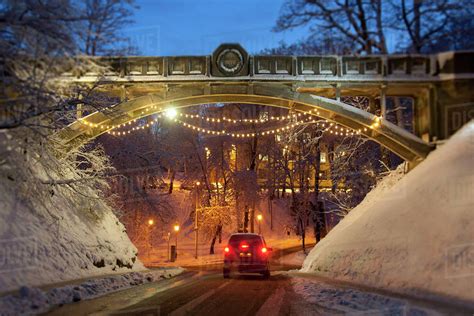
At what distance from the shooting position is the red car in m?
17.5

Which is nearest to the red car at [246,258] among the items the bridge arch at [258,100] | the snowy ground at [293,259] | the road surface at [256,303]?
the road surface at [256,303]

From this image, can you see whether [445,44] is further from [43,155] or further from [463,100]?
[43,155]

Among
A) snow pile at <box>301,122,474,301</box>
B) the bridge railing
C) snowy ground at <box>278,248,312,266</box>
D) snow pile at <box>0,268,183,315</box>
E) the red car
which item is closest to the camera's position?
snow pile at <box>0,268,183,315</box>

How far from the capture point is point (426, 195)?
15812 millimetres

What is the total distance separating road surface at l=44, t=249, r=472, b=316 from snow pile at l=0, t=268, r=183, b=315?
316 millimetres

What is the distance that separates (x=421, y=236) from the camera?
44.9 feet

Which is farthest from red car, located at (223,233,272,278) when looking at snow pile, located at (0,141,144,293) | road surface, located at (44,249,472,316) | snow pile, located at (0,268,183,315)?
snow pile, located at (0,141,144,293)

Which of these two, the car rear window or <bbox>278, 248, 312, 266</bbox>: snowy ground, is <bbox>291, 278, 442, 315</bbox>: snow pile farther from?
<bbox>278, 248, 312, 266</bbox>: snowy ground

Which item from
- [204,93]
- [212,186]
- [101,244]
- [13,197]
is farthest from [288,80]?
[212,186]

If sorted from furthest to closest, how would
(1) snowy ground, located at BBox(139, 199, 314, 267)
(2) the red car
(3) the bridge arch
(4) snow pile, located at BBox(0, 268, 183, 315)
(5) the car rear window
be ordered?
(1) snowy ground, located at BBox(139, 199, 314, 267) → (3) the bridge arch → (5) the car rear window → (2) the red car → (4) snow pile, located at BBox(0, 268, 183, 315)

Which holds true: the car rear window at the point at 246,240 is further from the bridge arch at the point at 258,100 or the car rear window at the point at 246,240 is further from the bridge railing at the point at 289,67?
the bridge railing at the point at 289,67

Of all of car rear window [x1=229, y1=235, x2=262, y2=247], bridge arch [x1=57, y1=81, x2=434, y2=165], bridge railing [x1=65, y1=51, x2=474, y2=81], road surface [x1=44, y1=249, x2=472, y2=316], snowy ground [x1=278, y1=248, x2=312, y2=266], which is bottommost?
snowy ground [x1=278, y1=248, x2=312, y2=266]

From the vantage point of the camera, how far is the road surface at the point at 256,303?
940cm

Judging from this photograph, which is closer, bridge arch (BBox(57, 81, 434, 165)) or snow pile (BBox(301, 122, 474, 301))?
snow pile (BBox(301, 122, 474, 301))
